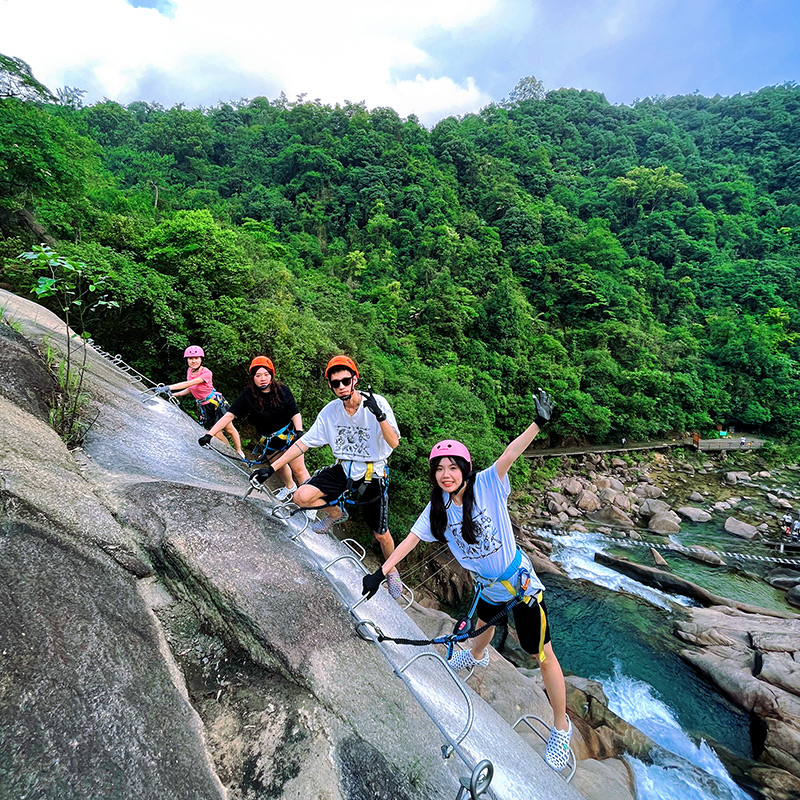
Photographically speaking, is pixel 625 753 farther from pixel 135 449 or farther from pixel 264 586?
pixel 135 449

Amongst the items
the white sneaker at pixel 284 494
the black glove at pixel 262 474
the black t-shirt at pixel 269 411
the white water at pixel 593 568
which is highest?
the black t-shirt at pixel 269 411

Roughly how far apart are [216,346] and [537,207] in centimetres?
4312

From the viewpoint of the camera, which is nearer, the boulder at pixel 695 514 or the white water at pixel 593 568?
the white water at pixel 593 568

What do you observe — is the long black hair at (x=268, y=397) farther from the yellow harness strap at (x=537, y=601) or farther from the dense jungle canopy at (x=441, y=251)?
the dense jungle canopy at (x=441, y=251)

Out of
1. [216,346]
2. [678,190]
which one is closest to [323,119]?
[678,190]

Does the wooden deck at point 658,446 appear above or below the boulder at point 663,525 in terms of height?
above

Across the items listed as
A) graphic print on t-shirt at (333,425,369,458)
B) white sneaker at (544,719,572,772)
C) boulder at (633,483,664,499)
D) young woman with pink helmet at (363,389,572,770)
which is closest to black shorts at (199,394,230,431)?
graphic print on t-shirt at (333,425,369,458)

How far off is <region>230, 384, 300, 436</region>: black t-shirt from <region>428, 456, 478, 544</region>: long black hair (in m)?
2.44

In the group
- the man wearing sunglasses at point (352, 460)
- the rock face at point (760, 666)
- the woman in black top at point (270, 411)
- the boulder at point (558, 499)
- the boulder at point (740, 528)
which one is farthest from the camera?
the boulder at point (558, 499)

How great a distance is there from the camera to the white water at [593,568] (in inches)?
494

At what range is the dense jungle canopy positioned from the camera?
10070 mm

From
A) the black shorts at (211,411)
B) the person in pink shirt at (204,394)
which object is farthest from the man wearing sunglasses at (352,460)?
the black shorts at (211,411)

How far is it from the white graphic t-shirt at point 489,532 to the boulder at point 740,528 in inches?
804

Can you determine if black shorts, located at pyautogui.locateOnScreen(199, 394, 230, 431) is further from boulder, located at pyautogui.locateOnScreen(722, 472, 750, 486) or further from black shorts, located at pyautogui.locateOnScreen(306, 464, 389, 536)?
boulder, located at pyautogui.locateOnScreen(722, 472, 750, 486)
